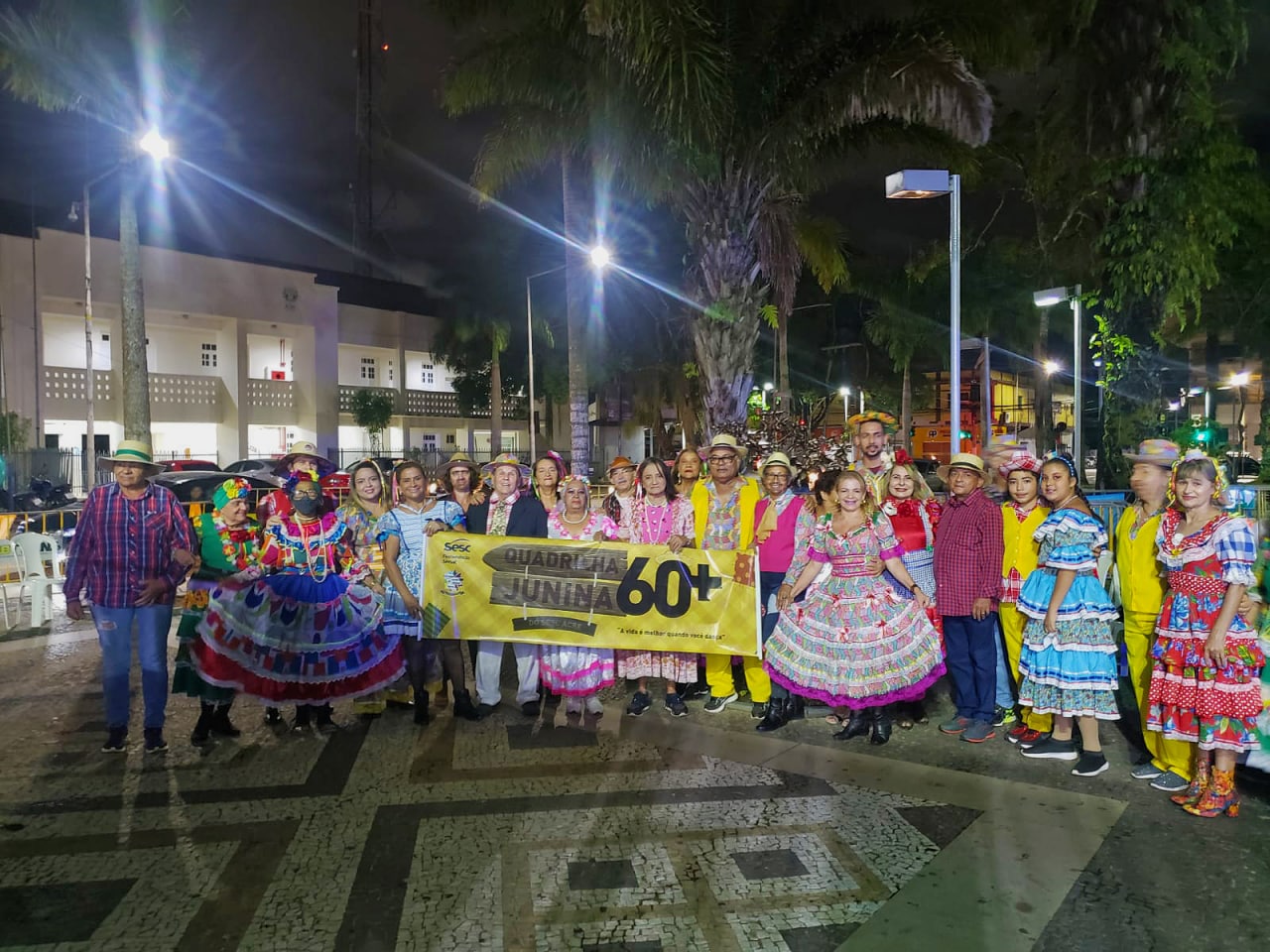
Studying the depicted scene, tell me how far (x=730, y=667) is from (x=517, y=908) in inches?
125

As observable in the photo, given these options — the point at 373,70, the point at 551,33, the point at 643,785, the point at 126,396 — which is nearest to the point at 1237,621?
the point at 643,785

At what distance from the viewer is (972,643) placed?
5.80m

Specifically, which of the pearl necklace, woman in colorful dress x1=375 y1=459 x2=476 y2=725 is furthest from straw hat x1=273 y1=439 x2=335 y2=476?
woman in colorful dress x1=375 y1=459 x2=476 y2=725

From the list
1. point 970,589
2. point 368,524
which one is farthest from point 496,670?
point 970,589

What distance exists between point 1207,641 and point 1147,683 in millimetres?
882

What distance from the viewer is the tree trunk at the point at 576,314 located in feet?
53.0

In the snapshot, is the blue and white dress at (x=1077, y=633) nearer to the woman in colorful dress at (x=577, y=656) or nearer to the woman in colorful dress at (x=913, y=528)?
the woman in colorful dress at (x=913, y=528)

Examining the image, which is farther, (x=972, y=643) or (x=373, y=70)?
(x=373, y=70)

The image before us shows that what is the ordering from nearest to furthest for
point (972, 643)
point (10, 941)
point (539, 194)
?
point (10, 941) → point (972, 643) → point (539, 194)

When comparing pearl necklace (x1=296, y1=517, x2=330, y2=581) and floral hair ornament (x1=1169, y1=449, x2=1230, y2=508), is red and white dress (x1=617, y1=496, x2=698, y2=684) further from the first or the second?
floral hair ornament (x1=1169, y1=449, x2=1230, y2=508)

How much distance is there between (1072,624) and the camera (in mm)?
5039

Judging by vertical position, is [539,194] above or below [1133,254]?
above

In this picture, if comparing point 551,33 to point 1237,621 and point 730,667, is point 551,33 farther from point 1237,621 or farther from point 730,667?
point 1237,621

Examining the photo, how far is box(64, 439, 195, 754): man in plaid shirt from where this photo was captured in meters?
5.45
